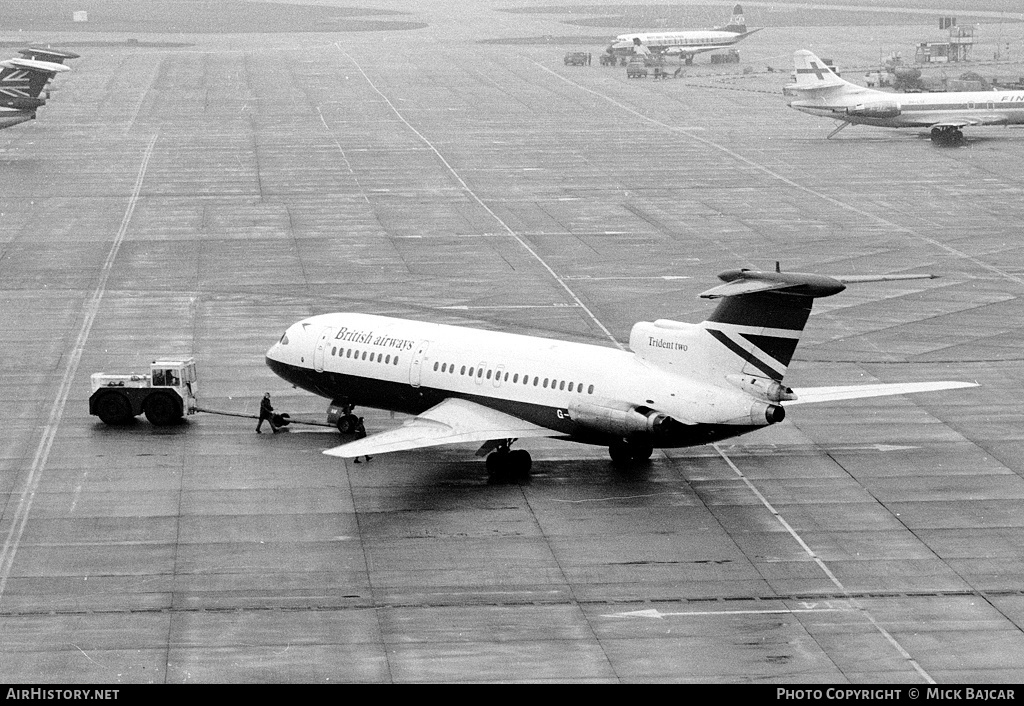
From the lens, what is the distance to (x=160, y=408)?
1864 inches

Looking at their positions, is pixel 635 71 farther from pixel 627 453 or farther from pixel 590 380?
pixel 590 380

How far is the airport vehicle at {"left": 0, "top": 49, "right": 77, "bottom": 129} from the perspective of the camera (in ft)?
355

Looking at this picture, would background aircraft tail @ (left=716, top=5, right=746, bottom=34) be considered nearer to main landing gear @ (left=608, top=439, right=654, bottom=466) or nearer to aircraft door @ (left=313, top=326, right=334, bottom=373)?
aircraft door @ (left=313, top=326, right=334, bottom=373)

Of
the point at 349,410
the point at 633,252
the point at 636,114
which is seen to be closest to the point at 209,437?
the point at 349,410

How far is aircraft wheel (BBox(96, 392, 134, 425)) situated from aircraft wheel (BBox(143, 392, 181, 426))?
663 millimetres

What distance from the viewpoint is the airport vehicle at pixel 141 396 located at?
47.3 m

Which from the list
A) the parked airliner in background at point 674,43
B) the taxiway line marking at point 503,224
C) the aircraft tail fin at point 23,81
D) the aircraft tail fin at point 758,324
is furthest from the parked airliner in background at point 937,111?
the aircraft tail fin at point 758,324

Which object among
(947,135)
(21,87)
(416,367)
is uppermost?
(416,367)

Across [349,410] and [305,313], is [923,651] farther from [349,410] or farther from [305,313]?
[305,313]

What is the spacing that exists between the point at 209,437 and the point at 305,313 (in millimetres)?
17036

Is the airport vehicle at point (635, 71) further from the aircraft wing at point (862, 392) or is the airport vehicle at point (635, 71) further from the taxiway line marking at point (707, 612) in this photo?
the taxiway line marking at point (707, 612)

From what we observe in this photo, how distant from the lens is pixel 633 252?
2980 inches

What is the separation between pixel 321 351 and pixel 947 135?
7607 centimetres

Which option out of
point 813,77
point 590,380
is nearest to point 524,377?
point 590,380
